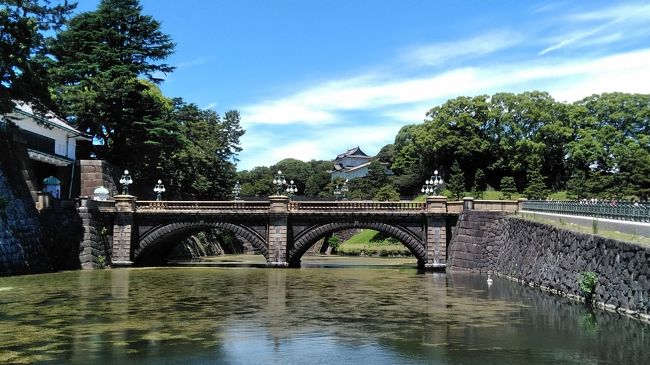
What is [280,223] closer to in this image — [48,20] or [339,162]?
[48,20]

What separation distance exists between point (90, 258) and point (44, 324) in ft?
84.0

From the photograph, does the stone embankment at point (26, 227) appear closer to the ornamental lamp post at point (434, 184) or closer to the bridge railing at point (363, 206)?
the bridge railing at point (363, 206)

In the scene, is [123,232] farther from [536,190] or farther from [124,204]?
[536,190]

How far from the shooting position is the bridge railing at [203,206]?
46.2 metres

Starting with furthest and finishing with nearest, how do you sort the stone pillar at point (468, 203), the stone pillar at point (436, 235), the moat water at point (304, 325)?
the stone pillar at point (436, 235), the stone pillar at point (468, 203), the moat water at point (304, 325)

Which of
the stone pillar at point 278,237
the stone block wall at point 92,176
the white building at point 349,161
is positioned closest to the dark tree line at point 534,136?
the stone pillar at point 278,237

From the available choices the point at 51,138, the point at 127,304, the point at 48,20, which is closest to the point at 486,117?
the point at 51,138

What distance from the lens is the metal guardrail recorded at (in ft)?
73.8

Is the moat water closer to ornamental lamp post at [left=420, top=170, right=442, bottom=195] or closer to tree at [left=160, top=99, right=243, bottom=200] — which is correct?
ornamental lamp post at [left=420, top=170, right=442, bottom=195]

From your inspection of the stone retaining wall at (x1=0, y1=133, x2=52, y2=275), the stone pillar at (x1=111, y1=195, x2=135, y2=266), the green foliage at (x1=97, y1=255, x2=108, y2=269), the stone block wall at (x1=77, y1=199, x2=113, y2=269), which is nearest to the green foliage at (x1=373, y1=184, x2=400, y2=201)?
the stone pillar at (x1=111, y1=195, x2=135, y2=266)

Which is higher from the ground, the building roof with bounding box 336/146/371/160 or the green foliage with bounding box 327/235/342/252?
the building roof with bounding box 336/146/371/160

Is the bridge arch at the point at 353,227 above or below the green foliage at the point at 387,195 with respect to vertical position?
below

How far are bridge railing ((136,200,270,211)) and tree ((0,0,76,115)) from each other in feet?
47.4

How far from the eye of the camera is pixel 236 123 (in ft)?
334
